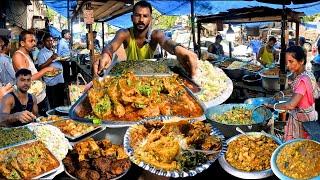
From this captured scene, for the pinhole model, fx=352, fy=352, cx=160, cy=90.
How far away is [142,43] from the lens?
4.37 m

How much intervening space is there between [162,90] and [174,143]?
2.77 feet

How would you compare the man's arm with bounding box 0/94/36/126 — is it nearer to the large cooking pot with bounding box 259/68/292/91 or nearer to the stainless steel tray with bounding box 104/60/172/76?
the stainless steel tray with bounding box 104/60/172/76

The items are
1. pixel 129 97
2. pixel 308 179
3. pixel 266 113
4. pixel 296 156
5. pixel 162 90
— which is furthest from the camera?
pixel 266 113

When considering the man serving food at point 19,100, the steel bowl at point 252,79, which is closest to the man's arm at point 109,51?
the man serving food at point 19,100

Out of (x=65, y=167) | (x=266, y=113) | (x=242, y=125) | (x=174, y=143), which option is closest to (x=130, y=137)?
(x=174, y=143)

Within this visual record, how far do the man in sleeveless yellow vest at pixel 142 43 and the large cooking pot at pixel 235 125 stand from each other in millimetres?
500

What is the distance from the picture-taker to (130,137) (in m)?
2.79

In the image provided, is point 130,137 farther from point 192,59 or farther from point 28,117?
point 28,117

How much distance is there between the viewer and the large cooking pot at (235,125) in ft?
11.0

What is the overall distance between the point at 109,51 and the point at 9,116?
1389 millimetres

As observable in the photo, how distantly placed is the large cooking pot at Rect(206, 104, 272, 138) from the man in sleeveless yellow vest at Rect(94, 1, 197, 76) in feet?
1.64

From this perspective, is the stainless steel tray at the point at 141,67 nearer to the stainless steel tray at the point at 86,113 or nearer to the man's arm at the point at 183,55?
the man's arm at the point at 183,55

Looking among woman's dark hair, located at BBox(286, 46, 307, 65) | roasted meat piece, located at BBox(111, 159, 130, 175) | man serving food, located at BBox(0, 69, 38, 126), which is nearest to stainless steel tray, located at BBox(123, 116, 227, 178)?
roasted meat piece, located at BBox(111, 159, 130, 175)

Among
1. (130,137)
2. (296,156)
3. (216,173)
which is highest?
(130,137)
